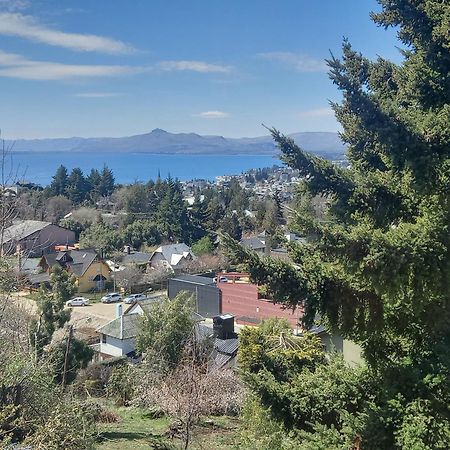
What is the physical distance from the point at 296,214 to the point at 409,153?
1130mm

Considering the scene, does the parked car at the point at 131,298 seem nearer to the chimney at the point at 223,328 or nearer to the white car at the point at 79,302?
the white car at the point at 79,302

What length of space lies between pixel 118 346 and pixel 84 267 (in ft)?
60.1

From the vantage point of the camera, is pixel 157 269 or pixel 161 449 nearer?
pixel 161 449

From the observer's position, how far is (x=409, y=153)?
4.34m

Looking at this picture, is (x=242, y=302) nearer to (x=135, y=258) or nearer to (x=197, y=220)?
(x=135, y=258)

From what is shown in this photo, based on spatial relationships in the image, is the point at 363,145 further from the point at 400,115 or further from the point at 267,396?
the point at 267,396

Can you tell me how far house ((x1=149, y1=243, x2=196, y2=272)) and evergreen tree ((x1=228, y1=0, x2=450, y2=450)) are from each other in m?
34.3

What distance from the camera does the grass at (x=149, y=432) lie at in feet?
35.9

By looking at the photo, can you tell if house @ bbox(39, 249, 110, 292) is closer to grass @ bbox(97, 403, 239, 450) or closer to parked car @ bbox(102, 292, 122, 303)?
parked car @ bbox(102, 292, 122, 303)

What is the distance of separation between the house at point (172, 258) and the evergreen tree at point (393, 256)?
112ft

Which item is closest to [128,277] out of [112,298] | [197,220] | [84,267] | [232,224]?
[112,298]

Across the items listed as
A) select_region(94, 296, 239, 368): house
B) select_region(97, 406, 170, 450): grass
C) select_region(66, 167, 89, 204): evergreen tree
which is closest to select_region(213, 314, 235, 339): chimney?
select_region(94, 296, 239, 368): house

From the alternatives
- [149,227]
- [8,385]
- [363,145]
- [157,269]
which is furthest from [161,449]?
[149,227]

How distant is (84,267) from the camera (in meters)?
37.9
